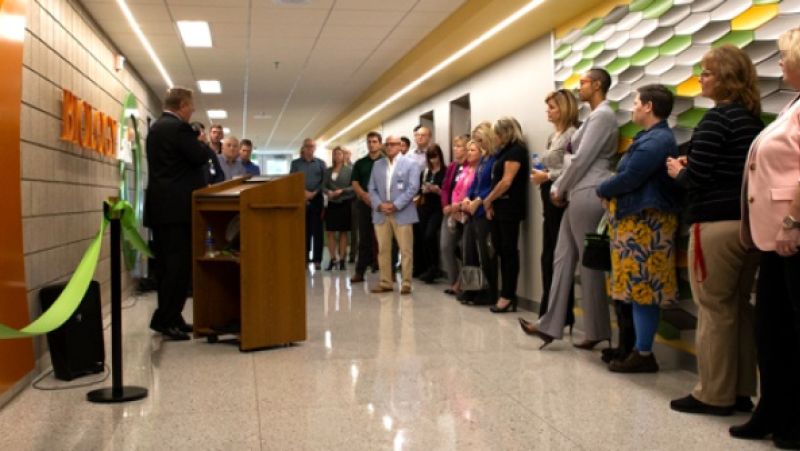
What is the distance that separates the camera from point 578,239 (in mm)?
4367

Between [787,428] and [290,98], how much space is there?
10.2m

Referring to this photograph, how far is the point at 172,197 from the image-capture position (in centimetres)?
483

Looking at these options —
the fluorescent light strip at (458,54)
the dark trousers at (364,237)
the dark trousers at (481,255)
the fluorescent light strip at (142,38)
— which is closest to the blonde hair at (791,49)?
the fluorescent light strip at (458,54)

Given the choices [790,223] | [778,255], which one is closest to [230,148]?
[778,255]

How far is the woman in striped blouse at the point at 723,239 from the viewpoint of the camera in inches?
119

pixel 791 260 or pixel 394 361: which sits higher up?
pixel 791 260

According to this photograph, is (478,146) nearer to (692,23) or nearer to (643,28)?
(643,28)

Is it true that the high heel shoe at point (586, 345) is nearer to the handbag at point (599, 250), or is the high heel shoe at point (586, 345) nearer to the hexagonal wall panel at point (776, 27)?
the handbag at point (599, 250)

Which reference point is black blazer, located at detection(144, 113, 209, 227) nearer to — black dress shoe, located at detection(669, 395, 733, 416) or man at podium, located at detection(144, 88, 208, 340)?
man at podium, located at detection(144, 88, 208, 340)

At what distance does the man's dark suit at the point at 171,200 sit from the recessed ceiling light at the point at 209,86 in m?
5.47

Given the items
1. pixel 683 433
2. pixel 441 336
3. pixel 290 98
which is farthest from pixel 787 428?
pixel 290 98

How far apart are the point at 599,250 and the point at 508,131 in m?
2.23

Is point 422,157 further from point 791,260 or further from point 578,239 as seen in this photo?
point 791,260

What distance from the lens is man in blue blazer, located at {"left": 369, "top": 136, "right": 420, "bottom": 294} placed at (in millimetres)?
7156
